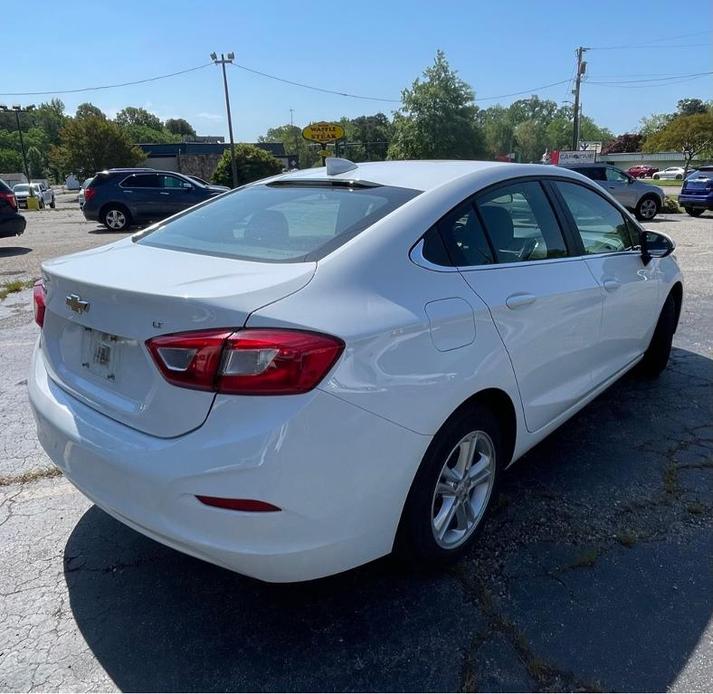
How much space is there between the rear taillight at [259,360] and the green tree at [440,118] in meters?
57.5

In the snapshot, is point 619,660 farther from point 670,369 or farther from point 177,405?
point 670,369

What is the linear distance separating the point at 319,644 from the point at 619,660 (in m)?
1.03

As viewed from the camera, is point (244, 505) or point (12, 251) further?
point (12, 251)

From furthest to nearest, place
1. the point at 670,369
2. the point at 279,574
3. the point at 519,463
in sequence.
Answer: the point at 670,369
the point at 519,463
the point at 279,574

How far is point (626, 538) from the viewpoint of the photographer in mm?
2674

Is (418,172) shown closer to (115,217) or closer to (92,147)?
(115,217)

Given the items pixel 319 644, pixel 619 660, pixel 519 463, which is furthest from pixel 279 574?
pixel 519 463

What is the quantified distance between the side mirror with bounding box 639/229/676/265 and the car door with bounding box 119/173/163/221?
15.3 m

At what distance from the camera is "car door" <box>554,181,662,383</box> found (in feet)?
10.9

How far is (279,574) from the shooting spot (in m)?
1.88

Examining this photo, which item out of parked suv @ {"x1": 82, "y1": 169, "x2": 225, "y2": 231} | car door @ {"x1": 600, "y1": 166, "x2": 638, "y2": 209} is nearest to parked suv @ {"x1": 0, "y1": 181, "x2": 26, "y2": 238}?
parked suv @ {"x1": 82, "y1": 169, "x2": 225, "y2": 231}

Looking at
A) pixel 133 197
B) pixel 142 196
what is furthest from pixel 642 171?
pixel 133 197

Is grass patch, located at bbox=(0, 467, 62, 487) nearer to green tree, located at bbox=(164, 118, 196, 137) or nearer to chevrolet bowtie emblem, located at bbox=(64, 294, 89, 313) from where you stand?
chevrolet bowtie emblem, located at bbox=(64, 294, 89, 313)

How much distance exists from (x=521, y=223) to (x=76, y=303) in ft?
6.78
